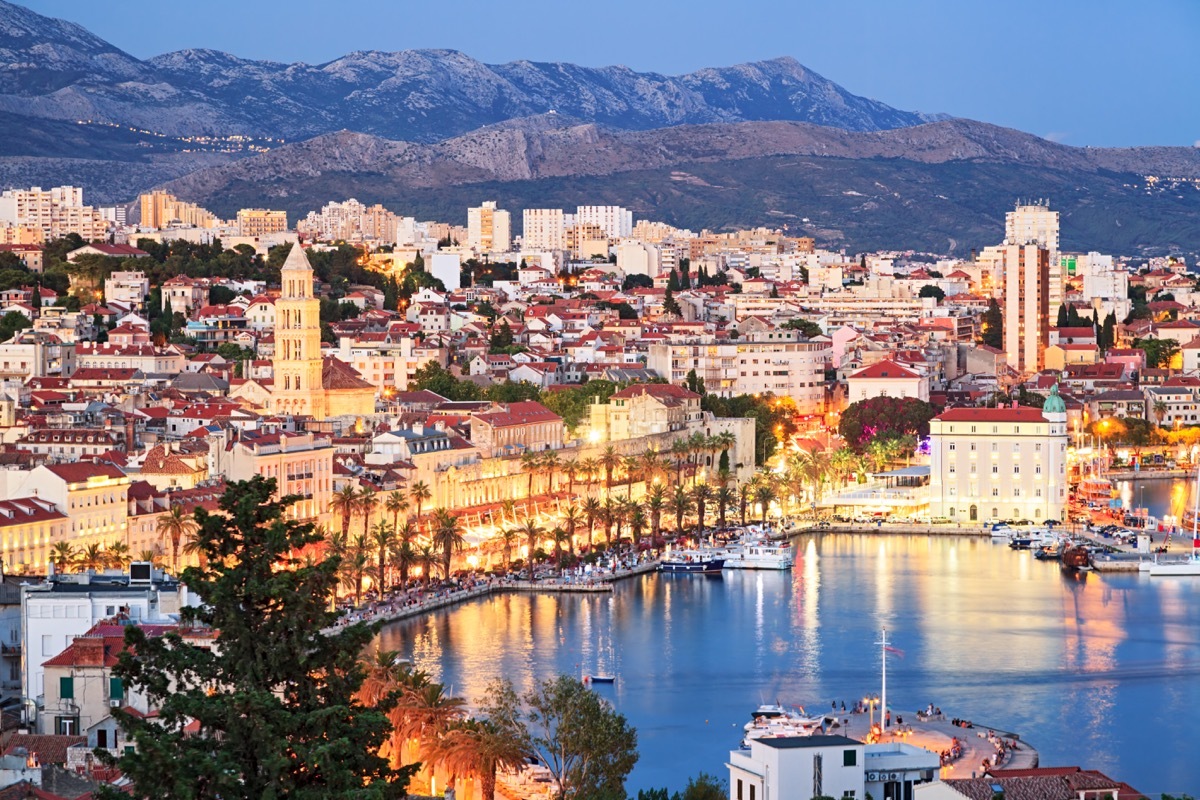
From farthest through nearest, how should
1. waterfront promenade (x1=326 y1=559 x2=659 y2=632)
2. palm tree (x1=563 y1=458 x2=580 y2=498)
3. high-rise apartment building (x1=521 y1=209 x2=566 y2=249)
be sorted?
high-rise apartment building (x1=521 y1=209 x2=566 y2=249)
palm tree (x1=563 y1=458 x2=580 y2=498)
waterfront promenade (x1=326 y1=559 x2=659 y2=632)

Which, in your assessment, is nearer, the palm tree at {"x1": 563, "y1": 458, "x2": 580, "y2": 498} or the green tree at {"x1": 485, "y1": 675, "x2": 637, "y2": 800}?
the green tree at {"x1": 485, "y1": 675, "x2": 637, "y2": 800}

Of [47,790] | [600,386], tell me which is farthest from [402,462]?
[47,790]

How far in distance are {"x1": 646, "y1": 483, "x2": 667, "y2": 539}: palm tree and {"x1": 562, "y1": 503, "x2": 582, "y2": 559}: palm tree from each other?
1341mm

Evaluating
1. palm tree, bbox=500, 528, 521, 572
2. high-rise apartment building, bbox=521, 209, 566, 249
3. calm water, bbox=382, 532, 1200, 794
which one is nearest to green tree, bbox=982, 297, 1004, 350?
high-rise apartment building, bbox=521, 209, 566, 249

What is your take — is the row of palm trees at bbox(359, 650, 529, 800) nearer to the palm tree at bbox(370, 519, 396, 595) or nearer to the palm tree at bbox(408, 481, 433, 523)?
the palm tree at bbox(370, 519, 396, 595)

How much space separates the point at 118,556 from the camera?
99.8 feet

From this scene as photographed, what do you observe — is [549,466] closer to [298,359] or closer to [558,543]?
[558,543]

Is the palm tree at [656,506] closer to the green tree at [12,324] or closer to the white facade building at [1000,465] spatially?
the white facade building at [1000,465]

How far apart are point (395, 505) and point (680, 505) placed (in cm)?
669

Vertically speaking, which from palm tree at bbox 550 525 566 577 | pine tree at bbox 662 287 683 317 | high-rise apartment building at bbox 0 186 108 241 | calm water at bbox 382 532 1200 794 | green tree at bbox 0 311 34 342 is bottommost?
calm water at bbox 382 532 1200 794

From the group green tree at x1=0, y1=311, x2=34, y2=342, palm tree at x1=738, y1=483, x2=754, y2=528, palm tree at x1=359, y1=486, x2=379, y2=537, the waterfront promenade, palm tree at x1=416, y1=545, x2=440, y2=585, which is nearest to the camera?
the waterfront promenade

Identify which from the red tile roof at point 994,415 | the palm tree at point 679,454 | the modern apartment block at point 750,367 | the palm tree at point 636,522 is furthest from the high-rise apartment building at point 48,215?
the palm tree at point 636,522

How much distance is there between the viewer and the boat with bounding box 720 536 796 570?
1548 inches

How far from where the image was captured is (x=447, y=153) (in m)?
158
